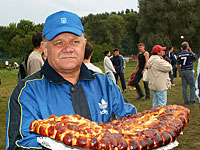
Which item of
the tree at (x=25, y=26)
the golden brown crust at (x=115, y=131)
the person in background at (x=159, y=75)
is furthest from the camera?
the tree at (x=25, y=26)

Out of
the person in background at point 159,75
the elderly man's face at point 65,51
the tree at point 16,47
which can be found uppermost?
the tree at point 16,47

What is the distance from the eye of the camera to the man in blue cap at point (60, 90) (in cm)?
173

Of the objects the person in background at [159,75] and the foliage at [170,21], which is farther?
the foliage at [170,21]

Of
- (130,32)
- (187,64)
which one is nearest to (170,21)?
(130,32)

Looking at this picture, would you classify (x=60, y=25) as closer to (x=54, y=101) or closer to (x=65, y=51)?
(x=65, y=51)

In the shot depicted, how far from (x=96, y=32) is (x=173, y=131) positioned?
8546 cm

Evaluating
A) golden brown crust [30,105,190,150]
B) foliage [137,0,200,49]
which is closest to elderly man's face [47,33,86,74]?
golden brown crust [30,105,190,150]

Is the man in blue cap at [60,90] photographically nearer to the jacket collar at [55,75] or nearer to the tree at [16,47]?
the jacket collar at [55,75]

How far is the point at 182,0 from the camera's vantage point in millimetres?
47344

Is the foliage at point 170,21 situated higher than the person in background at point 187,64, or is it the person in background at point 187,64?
the foliage at point 170,21

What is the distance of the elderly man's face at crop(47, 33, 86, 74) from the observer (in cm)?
194

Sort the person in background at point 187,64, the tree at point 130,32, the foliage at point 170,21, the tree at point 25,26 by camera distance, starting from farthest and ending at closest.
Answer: the tree at point 25,26 < the tree at point 130,32 < the foliage at point 170,21 < the person in background at point 187,64

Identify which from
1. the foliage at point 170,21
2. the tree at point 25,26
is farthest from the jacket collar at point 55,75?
the tree at point 25,26

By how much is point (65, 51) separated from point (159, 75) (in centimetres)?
628
